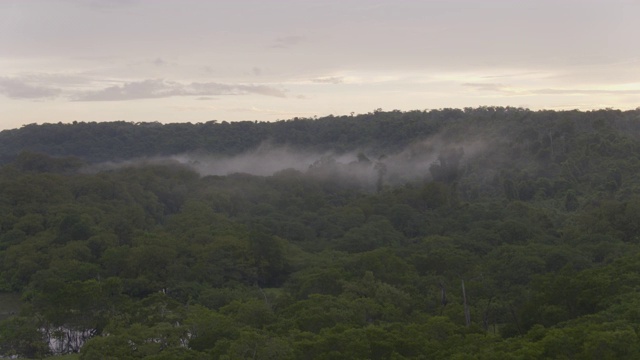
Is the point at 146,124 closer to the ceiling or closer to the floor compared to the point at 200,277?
closer to the ceiling

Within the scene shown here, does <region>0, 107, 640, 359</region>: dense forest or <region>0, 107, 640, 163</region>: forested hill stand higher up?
<region>0, 107, 640, 163</region>: forested hill

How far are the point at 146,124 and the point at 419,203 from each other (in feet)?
319

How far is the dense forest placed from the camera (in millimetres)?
28188

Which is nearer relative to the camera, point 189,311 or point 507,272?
point 189,311

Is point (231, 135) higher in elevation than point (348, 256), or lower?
higher

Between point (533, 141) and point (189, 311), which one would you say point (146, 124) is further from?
point (189, 311)

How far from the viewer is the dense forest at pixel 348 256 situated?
2819 cm

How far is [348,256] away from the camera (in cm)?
4703

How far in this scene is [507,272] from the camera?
131 feet

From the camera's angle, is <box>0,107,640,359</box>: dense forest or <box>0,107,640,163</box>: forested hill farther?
<box>0,107,640,163</box>: forested hill

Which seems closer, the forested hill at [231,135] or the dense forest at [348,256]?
the dense forest at [348,256]

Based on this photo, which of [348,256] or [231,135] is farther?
[231,135]

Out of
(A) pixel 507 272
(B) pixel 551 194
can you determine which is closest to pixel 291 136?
(B) pixel 551 194

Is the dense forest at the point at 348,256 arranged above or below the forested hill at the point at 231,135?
below
